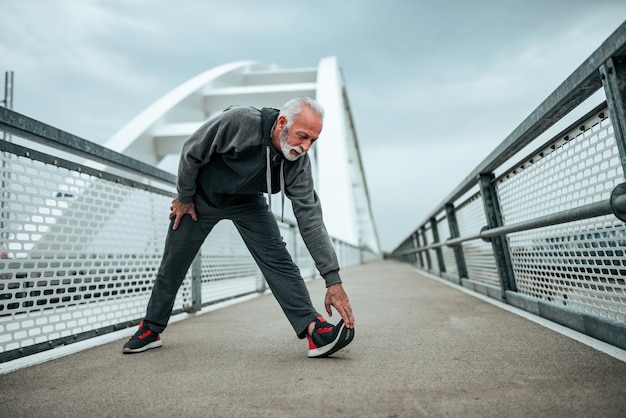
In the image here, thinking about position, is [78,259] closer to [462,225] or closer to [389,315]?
[389,315]

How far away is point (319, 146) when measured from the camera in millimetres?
16547

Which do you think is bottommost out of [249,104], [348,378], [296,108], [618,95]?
[348,378]

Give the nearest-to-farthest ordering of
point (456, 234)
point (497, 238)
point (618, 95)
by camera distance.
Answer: point (618, 95) < point (497, 238) < point (456, 234)

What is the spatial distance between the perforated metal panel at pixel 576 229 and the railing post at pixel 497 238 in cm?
24

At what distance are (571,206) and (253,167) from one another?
1217 mm

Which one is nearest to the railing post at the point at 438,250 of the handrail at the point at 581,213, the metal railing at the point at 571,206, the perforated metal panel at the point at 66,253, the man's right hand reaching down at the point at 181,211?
the metal railing at the point at 571,206

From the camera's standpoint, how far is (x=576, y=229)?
1628 millimetres

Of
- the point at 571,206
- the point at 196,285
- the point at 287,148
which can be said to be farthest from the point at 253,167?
the point at 196,285

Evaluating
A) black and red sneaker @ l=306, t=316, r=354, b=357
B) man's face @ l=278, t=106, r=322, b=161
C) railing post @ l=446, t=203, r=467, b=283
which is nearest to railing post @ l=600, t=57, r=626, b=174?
man's face @ l=278, t=106, r=322, b=161

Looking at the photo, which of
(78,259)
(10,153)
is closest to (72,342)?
(78,259)

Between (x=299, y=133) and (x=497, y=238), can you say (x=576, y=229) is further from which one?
(x=299, y=133)

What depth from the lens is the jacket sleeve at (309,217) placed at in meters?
1.51

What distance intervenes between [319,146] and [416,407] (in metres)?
15.8

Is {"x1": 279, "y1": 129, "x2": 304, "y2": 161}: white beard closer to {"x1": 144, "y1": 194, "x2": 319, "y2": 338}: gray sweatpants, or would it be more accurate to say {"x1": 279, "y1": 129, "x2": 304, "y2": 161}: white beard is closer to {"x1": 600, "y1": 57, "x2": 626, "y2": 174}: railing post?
{"x1": 144, "y1": 194, "x2": 319, "y2": 338}: gray sweatpants
